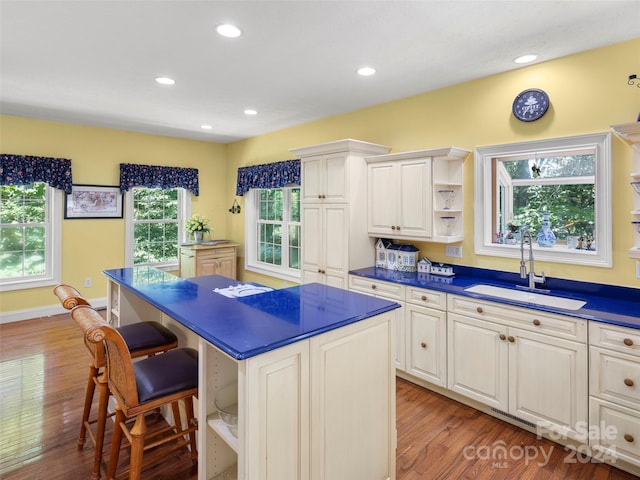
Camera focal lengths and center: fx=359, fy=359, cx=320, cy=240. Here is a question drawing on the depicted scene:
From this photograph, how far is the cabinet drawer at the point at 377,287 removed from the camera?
309cm

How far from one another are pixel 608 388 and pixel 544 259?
1.04m

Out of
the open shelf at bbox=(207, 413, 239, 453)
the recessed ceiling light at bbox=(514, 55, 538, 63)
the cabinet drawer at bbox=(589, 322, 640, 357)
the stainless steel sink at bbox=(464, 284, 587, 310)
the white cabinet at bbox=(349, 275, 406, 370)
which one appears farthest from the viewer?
the white cabinet at bbox=(349, 275, 406, 370)

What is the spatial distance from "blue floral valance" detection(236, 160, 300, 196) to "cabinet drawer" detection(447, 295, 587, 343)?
9.25 feet

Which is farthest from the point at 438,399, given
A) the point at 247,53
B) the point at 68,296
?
the point at 247,53

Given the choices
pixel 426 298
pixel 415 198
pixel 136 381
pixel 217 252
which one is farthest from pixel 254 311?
pixel 217 252

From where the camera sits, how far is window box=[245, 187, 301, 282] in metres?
5.19

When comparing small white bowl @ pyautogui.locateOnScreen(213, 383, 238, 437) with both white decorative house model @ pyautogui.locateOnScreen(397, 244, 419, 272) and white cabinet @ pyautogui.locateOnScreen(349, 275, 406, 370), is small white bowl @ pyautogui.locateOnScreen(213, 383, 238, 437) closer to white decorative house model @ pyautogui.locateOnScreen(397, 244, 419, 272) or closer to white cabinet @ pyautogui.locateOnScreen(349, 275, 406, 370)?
white cabinet @ pyautogui.locateOnScreen(349, 275, 406, 370)

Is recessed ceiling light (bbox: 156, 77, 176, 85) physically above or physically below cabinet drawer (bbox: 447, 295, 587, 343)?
above

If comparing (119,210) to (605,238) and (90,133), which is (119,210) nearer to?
(90,133)

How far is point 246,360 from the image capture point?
1316 mm

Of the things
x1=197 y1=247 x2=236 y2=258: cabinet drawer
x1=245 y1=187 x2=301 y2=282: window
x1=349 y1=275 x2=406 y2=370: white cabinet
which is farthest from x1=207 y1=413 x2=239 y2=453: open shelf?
x1=197 y1=247 x2=236 y2=258: cabinet drawer

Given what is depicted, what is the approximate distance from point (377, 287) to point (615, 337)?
169cm

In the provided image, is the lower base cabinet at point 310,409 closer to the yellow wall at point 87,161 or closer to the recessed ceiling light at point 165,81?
the recessed ceiling light at point 165,81

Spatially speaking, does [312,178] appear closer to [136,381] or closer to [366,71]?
[366,71]
